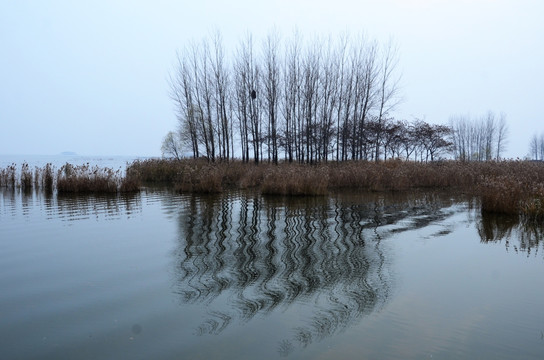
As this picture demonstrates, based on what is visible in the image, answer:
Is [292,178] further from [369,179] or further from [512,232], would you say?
[512,232]

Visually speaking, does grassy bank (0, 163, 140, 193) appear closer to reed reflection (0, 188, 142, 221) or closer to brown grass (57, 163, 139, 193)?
brown grass (57, 163, 139, 193)

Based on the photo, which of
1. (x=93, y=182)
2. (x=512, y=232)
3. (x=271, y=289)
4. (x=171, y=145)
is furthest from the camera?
(x=171, y=145)

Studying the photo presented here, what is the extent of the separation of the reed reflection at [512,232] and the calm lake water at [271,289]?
0.16 ft

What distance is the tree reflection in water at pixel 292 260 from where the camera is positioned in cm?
404

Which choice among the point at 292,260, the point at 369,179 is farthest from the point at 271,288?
the point at 369,179

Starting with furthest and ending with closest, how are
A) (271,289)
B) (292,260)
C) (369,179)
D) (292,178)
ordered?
(369,179) < (292,178) < (292,260) < (271,289)

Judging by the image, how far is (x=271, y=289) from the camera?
462cm

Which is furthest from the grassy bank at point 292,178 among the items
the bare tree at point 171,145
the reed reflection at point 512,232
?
the bare tree at point 171,145

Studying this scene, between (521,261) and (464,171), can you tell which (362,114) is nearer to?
(464,171)

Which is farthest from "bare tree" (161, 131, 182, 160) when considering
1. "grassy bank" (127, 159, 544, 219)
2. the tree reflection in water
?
the tree reflection in water

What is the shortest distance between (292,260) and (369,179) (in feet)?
39.7

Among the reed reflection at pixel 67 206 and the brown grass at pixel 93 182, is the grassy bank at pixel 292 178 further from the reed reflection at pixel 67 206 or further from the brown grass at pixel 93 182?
the reed reflection at pixel 67 206

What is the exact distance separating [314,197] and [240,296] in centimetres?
957

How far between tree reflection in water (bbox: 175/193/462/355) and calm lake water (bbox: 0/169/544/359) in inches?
1.0
